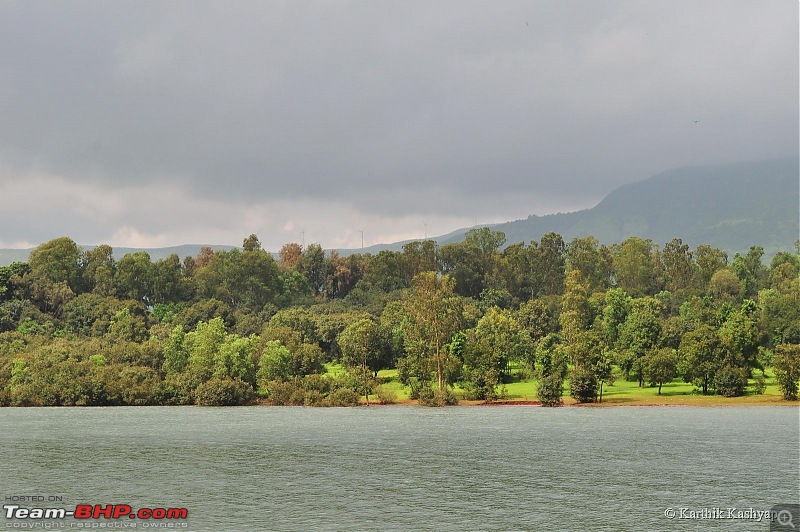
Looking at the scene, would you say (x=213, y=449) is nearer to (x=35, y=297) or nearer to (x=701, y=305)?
(x=701, y=305)

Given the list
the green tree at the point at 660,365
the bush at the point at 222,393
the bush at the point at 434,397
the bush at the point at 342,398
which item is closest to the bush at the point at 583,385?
the green tree at the point at 660,365

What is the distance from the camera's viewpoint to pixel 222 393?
5231 inches

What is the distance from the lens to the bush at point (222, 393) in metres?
133

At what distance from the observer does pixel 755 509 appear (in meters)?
46.4

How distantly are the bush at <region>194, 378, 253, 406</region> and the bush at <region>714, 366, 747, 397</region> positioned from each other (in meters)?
75.8

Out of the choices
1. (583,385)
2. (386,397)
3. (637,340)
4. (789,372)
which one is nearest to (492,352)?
(583,385)

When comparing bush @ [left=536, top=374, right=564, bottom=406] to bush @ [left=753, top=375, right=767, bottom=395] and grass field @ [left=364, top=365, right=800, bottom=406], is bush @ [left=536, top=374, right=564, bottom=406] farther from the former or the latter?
bush @ [left=753, top=375, right=767, bottom=395]

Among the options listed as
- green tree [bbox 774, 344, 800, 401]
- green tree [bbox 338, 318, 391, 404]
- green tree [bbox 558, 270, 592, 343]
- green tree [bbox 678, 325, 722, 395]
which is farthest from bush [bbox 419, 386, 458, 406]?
green tree [bbox 774, 344, 800, 401]

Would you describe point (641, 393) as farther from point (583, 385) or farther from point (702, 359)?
point (583, 385)

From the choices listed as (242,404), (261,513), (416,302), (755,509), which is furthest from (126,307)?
(755,509)

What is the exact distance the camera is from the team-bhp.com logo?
45.2m

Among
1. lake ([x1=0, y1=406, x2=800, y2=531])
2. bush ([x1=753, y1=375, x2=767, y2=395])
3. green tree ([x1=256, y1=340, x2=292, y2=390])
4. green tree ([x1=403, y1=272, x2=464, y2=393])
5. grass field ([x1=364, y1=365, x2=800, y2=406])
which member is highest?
green tree ([x1=403, y1=272, x2=464, y2=393])

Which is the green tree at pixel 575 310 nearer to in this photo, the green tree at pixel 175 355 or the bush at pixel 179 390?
the bush at pixel 179 390

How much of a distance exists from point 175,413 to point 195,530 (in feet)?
269
